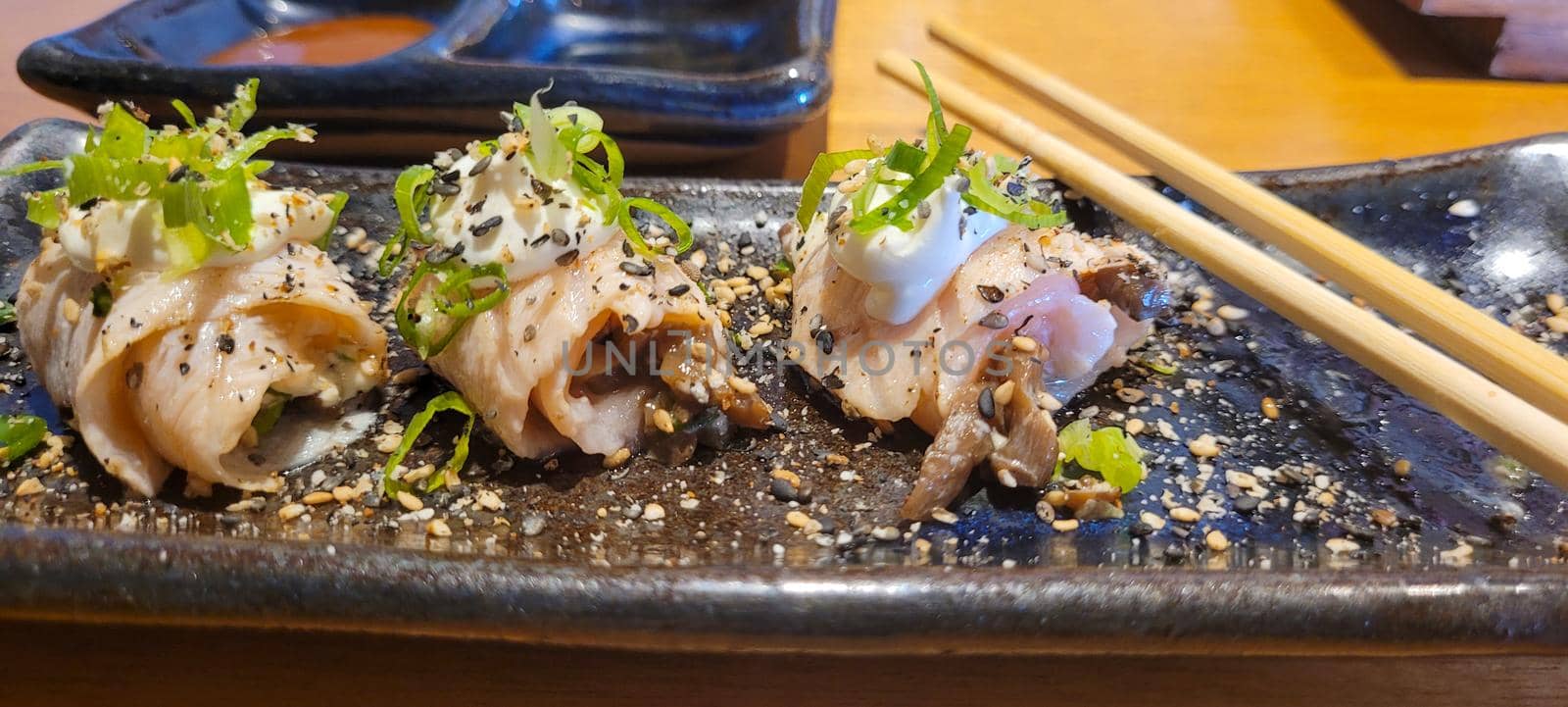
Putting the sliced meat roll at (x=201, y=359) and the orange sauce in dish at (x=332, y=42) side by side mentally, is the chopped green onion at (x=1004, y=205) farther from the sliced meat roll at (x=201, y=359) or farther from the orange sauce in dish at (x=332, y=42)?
the orange sauce in dish at (x=332, y=42)

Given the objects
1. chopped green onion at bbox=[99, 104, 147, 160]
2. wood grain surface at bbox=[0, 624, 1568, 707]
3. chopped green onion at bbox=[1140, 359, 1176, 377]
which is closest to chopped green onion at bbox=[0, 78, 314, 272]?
chopped green onion at bbox=[99, 104, 147, 160]

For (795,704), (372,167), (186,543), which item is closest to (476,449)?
(186,543)

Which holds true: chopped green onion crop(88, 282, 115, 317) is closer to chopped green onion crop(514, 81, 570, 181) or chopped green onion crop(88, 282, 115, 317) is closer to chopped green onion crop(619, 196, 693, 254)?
chopped green onion crop(514, 81, 570, 181)

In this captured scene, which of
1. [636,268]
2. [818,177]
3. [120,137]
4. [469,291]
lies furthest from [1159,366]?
[120,137]

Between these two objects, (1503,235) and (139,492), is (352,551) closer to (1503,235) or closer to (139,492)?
(139,492)

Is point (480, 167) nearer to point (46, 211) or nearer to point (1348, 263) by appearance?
point (46, 211)

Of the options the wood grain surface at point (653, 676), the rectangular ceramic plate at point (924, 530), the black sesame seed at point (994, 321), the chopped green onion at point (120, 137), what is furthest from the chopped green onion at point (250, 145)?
the black sesame seed at point (994, 321)

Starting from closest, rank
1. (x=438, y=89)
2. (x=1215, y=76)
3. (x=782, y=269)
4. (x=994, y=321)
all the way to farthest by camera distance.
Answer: (x=994, y=321)
(x=782, y=269)
(x=438, y=89)
(x=1215, y=76)

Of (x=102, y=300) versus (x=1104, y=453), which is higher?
(x=102, y=300)
